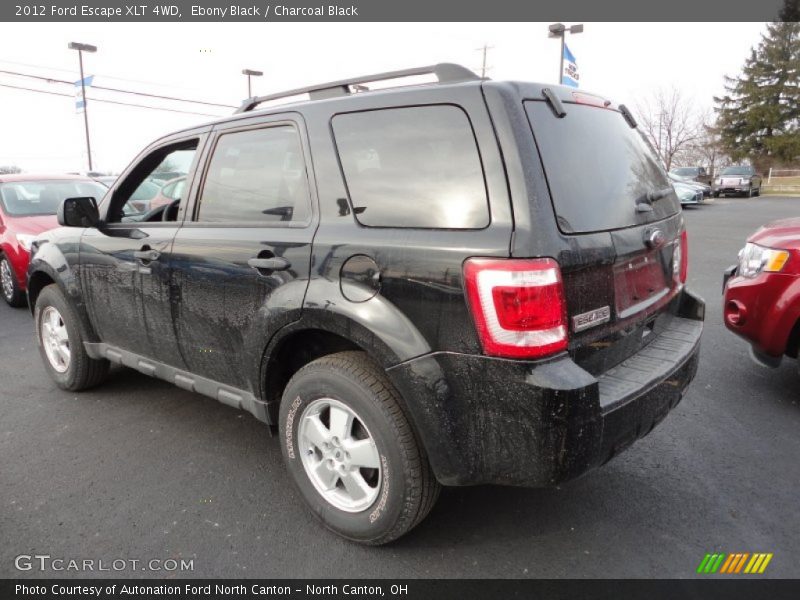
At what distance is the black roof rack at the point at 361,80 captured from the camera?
2387mm

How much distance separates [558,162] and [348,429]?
4.59 feet

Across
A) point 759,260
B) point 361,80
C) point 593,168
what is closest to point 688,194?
point 759,260

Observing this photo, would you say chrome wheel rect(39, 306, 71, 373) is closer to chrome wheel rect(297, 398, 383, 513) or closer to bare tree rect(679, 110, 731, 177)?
chrome wheel rect(297, 398, 383, 513)

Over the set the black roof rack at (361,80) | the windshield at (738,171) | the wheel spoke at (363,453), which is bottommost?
the wheel spoke at (363,453)

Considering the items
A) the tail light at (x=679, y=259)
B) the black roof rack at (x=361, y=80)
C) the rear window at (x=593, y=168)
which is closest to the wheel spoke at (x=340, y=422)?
the rear window at (x=593, y=168)

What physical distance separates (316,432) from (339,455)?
0.49ft

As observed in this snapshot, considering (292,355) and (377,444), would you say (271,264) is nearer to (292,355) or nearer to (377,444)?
(292,355)

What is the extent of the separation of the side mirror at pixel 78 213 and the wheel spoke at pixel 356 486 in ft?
8.09

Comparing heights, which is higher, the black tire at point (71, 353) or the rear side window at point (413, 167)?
the rear side window at point (413, 167)

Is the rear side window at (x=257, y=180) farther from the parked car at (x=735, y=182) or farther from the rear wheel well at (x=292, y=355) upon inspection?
the parked car at (x=735, y=182)

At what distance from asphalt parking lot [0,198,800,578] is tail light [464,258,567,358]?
3.42 ft

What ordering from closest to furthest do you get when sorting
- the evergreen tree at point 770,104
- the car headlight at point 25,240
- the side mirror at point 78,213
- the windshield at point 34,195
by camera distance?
the side mirror at point 78,213 < the car headlight at point 25,240 < the windshield at point 34,195 < the evergreen tree at point 770,104

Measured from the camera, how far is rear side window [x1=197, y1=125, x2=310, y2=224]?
2738mm
